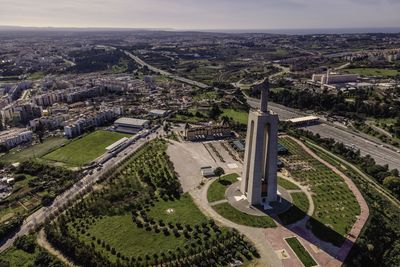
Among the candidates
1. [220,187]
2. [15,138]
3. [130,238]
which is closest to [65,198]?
[130,238]

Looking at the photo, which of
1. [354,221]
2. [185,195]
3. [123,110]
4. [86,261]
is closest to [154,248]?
[86,261]

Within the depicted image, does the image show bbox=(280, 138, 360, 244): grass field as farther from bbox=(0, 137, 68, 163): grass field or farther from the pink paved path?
bbox=(0, 137, 68, 163): grass field

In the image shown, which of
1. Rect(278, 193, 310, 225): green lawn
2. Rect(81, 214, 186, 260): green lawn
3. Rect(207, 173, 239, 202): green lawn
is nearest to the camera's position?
Rect(81, 214, 186, 260): green lawn

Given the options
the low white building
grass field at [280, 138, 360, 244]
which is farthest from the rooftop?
grass field at [280, 138, 360, 244]

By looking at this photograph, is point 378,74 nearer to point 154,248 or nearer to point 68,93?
point 68,93

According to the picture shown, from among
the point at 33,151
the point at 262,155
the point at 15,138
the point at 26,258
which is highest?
→ the point at 262,155

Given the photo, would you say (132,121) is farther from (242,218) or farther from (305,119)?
(242,218)
